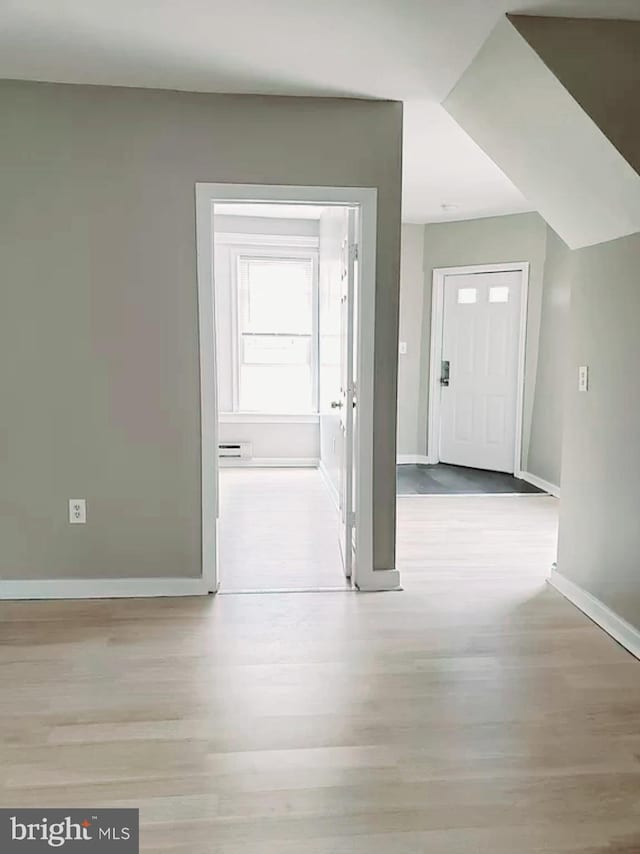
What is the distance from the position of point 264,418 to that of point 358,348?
3439 millimetres

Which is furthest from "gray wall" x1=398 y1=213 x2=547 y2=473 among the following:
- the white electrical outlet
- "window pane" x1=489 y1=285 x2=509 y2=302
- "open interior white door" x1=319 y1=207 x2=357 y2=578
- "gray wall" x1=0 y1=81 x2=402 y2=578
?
the white electrical outlet

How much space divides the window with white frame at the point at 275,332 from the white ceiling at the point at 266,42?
3.41m

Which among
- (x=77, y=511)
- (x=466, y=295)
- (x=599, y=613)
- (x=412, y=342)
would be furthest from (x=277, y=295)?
(x=599, y=613)

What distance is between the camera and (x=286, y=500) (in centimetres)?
521

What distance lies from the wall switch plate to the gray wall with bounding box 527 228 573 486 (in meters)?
2.30

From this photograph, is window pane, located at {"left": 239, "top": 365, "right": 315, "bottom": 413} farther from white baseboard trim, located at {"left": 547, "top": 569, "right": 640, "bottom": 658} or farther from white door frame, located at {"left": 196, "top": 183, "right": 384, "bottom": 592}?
white baseboard trim, located at {"left": 547, "top": 569, "right": 640, "bottom": 658}

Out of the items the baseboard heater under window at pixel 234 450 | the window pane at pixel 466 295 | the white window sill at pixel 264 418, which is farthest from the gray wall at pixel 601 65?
the baseboard heater under window at pixel 234 450

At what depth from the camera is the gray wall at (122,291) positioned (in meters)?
2.98

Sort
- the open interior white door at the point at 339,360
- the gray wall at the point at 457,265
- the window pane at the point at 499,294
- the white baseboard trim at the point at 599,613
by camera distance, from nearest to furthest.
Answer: the white baseboard trim at the point at 599,613, the open interior white door at the point at 339,360, the gray wall at the point at 457,265, the window pane at the point at 499,294

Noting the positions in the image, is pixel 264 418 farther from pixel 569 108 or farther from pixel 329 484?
pixel 569 108

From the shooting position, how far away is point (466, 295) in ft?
21.1

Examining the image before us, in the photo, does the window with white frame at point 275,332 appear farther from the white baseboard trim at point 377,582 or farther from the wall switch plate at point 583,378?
the wall switch plate at point 583,378

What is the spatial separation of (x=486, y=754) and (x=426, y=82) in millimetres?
2709

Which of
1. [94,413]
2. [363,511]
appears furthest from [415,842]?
[94,413]
